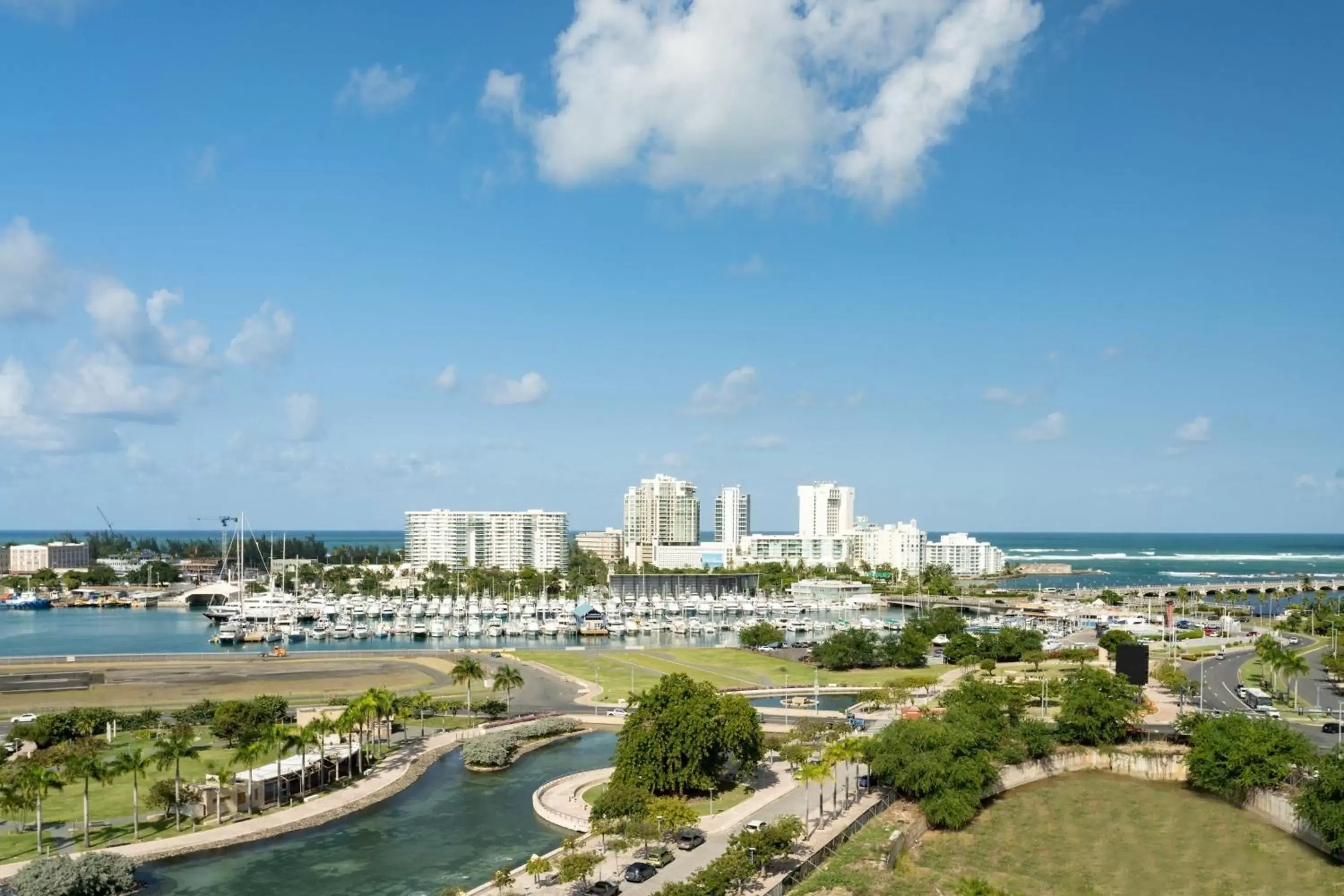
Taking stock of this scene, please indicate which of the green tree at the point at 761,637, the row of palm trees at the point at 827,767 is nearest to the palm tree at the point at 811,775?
the row of palm trees at the point at 827,767

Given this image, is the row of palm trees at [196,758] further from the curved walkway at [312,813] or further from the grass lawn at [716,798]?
the grass lawn at [716,798]

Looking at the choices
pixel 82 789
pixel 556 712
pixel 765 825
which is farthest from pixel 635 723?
pixel 82 789

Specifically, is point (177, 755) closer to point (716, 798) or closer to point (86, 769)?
point (86, 769)

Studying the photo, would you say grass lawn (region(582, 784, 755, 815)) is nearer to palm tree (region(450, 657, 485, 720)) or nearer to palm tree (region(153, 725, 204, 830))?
palm tree (region(153, 725, 204, 830))

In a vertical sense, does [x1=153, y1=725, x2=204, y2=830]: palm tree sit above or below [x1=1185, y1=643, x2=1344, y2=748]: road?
above

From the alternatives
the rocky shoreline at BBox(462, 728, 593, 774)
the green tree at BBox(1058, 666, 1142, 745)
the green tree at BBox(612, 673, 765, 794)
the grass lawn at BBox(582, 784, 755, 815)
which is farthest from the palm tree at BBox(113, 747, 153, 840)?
the green tree at BBox(1058, 666, 1142, 745)
